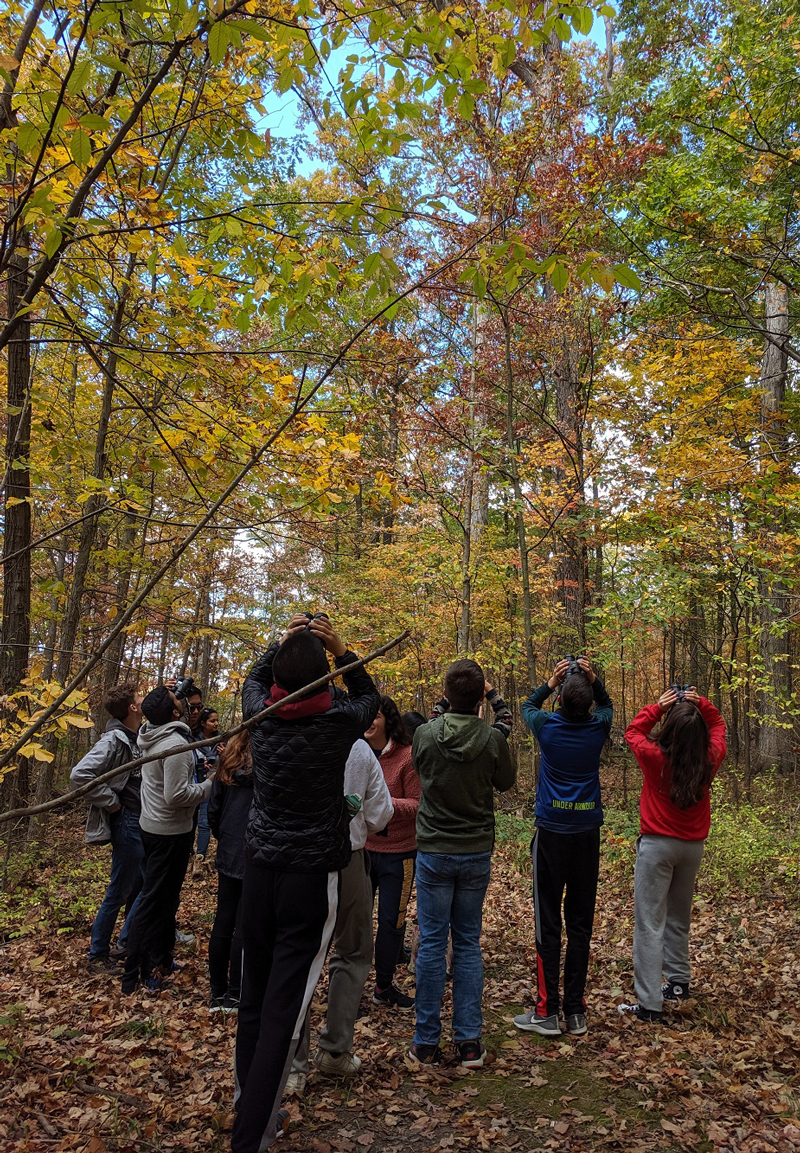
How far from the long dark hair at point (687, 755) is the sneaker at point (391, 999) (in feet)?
7.91

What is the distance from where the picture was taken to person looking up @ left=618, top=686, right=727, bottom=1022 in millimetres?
4324

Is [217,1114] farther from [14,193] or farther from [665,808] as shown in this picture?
[14,193]

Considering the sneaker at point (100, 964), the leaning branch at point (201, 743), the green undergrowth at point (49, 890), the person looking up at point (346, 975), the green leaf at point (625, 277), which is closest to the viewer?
the leaning branch at point (201, 743)

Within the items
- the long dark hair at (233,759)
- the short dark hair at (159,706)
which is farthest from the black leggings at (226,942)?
the short dark hair at (159,706)

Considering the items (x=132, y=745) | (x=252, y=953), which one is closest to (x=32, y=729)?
(x=252, y=953)

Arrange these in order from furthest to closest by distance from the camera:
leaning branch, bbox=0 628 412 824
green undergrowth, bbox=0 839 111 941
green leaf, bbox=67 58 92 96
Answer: green undergrowth, bbox=0 839 111 941, green leaf, bbox=67 58 92 96, leaning branch, bbox=0 628 412 824

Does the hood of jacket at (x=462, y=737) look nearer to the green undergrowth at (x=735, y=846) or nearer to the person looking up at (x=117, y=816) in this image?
the person looking up at (x=117, y=816)

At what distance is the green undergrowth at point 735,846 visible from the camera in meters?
7.30

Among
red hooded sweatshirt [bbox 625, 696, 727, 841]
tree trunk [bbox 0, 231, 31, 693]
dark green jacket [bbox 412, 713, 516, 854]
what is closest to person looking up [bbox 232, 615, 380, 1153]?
dark green jacket [bbox 412, 713, 516, 854]

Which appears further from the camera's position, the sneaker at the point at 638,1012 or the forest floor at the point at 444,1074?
the sneaker at the point at 638,1012

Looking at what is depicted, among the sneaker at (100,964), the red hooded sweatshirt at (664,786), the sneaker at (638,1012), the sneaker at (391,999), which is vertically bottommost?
the sneaker at (100,964)

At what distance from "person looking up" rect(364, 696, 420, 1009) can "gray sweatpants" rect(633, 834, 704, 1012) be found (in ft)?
5.19

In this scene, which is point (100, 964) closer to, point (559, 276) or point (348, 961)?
point (348, 961)

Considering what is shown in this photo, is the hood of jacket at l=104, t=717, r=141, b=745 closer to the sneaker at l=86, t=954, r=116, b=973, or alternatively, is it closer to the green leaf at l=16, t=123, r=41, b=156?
the sneaker at l=86, t=954, r=116, b=973
